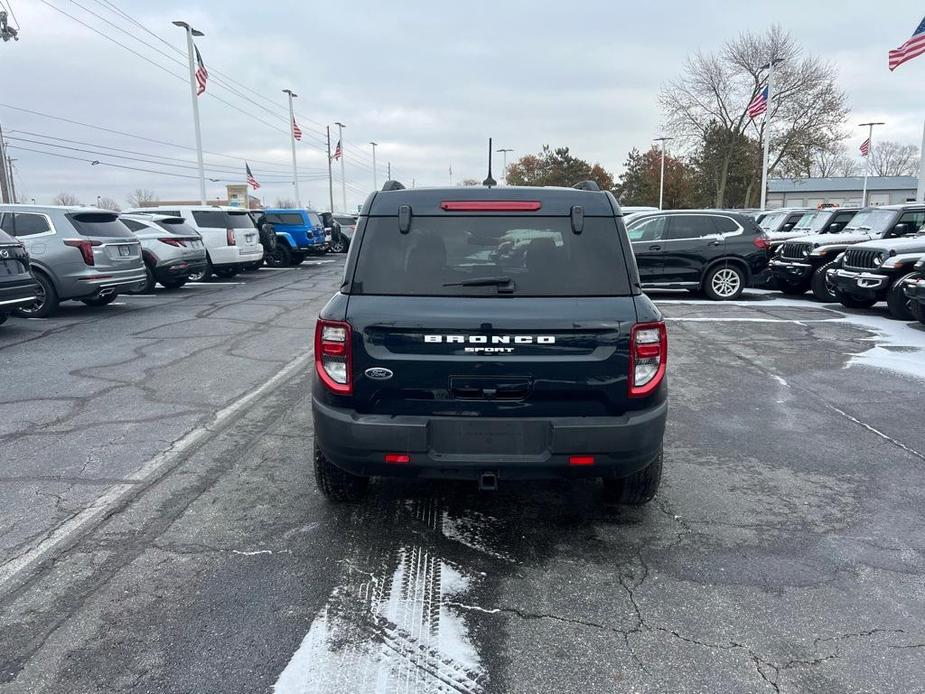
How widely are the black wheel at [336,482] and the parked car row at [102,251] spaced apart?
7.86 m

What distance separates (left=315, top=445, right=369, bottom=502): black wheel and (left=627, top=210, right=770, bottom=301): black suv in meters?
11.0

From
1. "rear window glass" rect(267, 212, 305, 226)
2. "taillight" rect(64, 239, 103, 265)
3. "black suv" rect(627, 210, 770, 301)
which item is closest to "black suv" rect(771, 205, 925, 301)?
"black suv" rect(627, 210, 770, 301)

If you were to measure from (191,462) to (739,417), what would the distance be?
4637mm

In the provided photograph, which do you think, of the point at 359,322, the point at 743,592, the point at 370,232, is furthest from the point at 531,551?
the point at 370,232

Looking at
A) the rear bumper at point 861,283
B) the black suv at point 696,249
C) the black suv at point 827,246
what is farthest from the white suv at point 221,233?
the rear bumper at point 861,283

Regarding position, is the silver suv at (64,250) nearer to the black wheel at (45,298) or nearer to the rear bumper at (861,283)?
the black wheel at (45,298)

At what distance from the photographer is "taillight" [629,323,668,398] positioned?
321 centimetres

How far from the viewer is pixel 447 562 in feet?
11.1

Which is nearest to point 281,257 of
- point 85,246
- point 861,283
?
point 85,246

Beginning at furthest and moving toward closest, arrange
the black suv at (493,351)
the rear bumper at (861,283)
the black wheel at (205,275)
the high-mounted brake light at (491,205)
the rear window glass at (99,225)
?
the black wheel at (205,275)
the rear window glass at (99,225)
the rear bumper at (861,283)
the high-mounted brake light at (491,205)
the black suv at (493,351)

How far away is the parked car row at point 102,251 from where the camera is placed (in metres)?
9.70

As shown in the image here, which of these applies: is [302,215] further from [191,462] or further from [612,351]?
[612,351]

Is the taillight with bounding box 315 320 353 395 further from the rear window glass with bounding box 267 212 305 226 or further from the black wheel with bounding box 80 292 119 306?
the rear window glass with bounding box 267 212 305 226

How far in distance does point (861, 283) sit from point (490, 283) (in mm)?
10469
